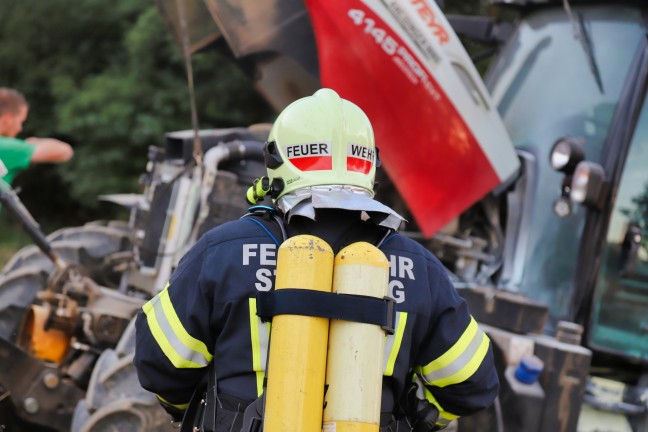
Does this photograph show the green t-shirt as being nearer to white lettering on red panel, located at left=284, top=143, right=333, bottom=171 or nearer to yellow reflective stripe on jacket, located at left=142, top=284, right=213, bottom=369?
yellow reflective stripe on jacket, located at left=142, top=284, right=213, bottom=369

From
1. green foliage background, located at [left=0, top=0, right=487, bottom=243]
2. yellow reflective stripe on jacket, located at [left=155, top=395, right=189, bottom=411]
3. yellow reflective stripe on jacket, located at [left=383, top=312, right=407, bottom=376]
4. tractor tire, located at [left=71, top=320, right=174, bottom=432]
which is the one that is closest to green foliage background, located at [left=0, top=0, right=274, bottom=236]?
green foliage background, located at [left=0, top=0, right=487, bottom=243]

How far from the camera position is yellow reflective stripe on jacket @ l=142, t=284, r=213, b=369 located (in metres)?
2.98

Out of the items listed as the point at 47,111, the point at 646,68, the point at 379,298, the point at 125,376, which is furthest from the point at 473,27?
the point at 47,111

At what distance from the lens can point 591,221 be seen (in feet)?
17.4

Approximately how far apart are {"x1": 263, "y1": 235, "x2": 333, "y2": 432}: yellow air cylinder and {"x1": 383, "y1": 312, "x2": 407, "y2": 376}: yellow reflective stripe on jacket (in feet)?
0.93

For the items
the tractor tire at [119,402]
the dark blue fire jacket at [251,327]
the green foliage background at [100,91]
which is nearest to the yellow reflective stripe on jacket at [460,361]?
the dark blue fire jacket at [251,327]

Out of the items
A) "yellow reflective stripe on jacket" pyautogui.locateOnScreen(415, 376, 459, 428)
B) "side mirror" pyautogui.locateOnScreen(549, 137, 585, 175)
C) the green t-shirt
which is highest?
"side mirror" pyautogui.locateOnScreen(549, 137, 585, 175)

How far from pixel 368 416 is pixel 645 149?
3.12 meters

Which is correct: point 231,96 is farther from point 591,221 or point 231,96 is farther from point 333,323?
point 333,323

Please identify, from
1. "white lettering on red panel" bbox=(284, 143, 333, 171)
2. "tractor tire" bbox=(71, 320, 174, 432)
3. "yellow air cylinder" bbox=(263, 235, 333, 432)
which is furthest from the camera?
"tractor tire" bbox=(71, 320, 174, 432)

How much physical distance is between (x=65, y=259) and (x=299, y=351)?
4.23 metres

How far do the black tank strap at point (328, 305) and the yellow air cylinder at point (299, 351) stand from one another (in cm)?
2

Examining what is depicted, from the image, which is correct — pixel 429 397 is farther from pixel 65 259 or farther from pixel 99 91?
pixel 99 91

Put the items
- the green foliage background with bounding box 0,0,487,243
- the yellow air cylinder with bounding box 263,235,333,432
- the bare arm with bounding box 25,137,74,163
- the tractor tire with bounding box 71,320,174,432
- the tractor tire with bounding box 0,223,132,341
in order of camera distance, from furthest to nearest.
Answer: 1. the green foliage background with bounding box 0,0,487,243
2. the tractor tire with bounding box 0,223,132,341
3. the bare arm with bounding box 25,137,74,163
4. the tractor tire with bounding box 71,320,174,432
5. the yellow air cylinder with bounding box 263,235,333,432
